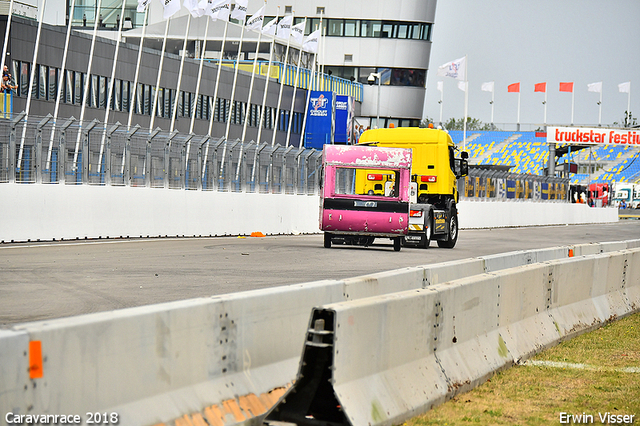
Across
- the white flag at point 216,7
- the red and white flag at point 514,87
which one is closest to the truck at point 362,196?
the white flag at point 216,7

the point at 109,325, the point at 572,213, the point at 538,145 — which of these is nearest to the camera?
the point at 109,325

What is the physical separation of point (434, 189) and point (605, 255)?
14708 millimetres

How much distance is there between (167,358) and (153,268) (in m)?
11.4

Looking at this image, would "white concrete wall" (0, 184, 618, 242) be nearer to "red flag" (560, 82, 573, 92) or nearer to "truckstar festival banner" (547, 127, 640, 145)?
"truckstar festival banner" (547, 127, 640, 145)

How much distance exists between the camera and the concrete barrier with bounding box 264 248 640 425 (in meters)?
5.85

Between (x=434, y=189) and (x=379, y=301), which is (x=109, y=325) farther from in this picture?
(x=434, y=189)

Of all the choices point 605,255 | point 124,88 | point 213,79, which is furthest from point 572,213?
point 605,255

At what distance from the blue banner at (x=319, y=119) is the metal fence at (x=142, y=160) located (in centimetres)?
3890

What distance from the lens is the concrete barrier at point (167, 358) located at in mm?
4359

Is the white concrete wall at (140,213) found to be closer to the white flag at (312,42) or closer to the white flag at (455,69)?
the white flag at (312,42)

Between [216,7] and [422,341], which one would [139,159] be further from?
[216,7]

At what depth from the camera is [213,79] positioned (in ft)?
218

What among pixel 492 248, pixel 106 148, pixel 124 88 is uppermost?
pixel 124 88

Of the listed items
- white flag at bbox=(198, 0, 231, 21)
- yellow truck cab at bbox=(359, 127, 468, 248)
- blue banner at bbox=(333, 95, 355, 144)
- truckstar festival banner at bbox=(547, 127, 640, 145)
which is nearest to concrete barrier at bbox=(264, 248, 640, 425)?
yellow truck cab at bbox=(359, 127, 468, 248)
